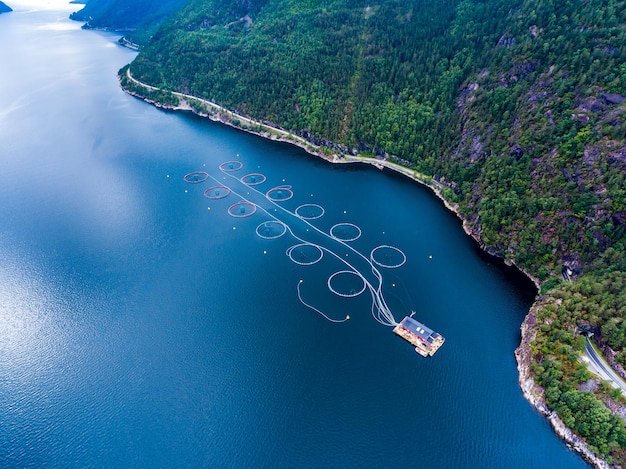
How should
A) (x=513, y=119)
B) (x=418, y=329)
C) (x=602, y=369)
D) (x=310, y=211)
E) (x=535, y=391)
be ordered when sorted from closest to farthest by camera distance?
(x=535, y=391)
(x=602, y=369)
(x=418, y=329)
(x=310, y=211)
(x=513, y=119)

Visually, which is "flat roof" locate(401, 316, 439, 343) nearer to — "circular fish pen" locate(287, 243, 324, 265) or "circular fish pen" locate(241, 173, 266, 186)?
"circular fish pen" locate(287, 243, 324, 265)

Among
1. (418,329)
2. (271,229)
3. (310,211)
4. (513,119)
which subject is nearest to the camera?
(418,329)

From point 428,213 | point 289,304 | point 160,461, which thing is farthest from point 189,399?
point 428,213

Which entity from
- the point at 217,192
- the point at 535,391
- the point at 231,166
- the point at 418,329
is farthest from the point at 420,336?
the point at 231,166

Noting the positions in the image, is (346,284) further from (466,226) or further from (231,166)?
(231,166)

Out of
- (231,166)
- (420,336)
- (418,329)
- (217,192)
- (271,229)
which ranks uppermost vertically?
(418,329)

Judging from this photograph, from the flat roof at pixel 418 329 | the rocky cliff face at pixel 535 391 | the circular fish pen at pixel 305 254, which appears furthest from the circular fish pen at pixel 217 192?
the rocky cliff face at pixel 535 391

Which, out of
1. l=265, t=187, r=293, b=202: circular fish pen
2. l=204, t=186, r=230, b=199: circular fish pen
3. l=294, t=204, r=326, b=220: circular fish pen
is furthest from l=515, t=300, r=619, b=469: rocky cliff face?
l=204, t=186, r=230, b=199: circular fish pen
